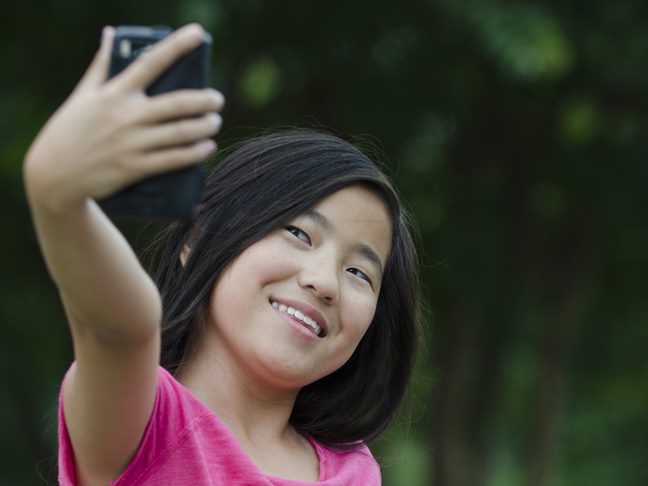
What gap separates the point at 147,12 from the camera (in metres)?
8.70

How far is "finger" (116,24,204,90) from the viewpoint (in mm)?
1867

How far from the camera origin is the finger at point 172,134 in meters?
1.87

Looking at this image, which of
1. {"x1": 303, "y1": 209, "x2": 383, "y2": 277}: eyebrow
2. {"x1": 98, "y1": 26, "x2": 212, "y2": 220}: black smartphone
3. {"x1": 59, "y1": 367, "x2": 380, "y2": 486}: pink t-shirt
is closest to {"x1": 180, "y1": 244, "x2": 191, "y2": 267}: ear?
{"x1": 303, "y1": 209, "x2": 383, "y2": 277}: eyebrow

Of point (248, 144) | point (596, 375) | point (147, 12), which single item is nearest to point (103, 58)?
point (248, 144)

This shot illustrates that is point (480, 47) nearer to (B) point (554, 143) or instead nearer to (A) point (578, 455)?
(B) point (554, 143)

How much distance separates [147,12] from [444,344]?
5.50 metres

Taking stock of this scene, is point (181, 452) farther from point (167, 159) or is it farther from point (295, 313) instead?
point (167, 159)

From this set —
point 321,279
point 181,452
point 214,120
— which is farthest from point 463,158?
point 214,120

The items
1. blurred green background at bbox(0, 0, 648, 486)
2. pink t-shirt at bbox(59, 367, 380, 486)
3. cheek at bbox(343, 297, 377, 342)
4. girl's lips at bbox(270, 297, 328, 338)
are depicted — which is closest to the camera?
pink t-shirt at bbox(59, 367, 380, 486)

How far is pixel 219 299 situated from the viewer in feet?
9.14

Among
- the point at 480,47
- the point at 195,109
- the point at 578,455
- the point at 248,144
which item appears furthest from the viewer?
the point at 578,455

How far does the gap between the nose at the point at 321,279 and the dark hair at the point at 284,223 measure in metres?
0.12

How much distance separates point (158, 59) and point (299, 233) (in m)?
0.99

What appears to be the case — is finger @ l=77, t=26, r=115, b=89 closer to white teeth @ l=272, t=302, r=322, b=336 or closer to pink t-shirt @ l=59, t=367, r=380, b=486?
pink t-shirt @ l=59, t=367, r=380, b=486
